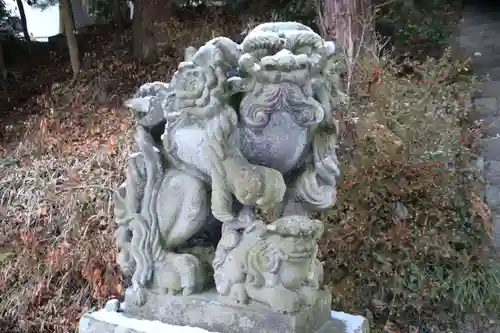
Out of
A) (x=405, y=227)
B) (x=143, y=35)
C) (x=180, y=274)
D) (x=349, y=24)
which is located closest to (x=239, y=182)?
(x=180, y=274)

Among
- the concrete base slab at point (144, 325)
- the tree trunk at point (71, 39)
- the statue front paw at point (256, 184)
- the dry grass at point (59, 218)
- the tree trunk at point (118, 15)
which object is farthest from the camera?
the tree trunk at point (118, 15)

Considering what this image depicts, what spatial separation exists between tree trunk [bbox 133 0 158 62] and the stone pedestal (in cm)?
463

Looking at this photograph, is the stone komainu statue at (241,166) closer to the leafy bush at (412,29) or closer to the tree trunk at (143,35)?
the leafy bush at (412,29)

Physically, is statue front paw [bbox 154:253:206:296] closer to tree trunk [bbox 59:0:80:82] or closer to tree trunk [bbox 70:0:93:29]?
tree trunk [bbox 59:0:80:82]

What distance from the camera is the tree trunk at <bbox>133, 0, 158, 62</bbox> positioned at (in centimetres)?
609

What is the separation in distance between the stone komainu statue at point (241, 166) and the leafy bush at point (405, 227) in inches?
60.7

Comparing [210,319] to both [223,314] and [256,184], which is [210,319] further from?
[256,184]

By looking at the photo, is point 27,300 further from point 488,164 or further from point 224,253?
point 488,164

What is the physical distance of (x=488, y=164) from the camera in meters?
4.19

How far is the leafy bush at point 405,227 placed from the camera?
3.13 metres

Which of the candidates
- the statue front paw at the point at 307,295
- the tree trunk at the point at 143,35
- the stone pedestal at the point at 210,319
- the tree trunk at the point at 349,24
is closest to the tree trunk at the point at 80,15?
the tree trunk at the point at 143,35

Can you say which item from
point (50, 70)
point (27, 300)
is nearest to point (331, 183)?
point (27, 300)

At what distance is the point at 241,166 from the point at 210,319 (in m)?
0.43

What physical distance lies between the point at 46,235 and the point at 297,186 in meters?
2.48
